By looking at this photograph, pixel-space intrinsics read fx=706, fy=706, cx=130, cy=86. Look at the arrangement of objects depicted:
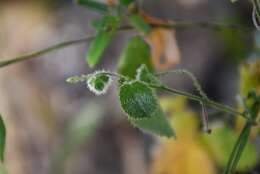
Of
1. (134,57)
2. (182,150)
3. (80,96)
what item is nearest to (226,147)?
(182,150)

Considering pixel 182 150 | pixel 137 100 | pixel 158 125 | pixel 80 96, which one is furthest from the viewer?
pixel 80 96

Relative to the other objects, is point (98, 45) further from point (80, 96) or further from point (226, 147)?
point (80, 96)

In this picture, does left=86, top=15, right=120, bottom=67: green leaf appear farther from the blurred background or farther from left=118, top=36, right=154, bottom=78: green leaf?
the blurred background

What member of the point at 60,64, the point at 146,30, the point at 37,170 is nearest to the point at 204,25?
the point at 146,30

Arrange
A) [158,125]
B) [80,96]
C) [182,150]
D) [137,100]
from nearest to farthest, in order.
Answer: [137,100] → [158,125] → [182,150] → [80,96]

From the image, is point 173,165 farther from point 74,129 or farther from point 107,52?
point 107,52

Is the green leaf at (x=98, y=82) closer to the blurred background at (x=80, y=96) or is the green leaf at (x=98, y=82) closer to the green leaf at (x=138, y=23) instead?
the green leaf at (x=138, y=23)

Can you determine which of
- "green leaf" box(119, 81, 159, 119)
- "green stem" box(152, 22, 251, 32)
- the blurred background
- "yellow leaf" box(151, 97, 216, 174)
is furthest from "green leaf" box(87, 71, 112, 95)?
the blurred background
